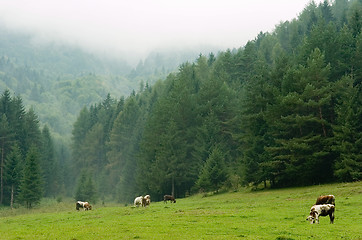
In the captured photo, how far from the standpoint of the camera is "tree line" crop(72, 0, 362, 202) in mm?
49969

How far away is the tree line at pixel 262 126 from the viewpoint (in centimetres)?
4997

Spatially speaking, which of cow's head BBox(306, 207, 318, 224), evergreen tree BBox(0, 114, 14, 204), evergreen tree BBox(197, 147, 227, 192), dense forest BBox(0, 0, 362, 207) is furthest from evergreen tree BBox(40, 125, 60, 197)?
cow's head BBox(306, 207, 318, 224)

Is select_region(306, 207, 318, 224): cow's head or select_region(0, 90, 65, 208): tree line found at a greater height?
select_region(0, 90, 65, 208): tree line

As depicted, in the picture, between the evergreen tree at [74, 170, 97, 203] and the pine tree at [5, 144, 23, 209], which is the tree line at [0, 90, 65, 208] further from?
the evergreen tree at [74, 170, 97, 203]

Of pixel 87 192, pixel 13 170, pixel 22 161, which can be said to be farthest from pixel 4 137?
pixel 87 192

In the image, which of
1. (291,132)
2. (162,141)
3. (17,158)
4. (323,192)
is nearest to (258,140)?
(291,132)

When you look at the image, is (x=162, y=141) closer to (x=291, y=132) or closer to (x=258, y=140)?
(x=258, y=140)

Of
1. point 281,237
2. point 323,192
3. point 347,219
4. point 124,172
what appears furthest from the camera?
point 124,172

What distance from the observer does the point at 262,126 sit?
59.5 m

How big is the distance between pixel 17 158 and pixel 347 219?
81542mm

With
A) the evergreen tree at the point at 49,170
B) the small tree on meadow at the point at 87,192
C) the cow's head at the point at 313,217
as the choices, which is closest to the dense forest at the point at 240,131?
the small tree on meadow at the point at 87,192

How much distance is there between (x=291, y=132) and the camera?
54969 millimetres

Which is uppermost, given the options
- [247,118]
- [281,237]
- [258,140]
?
[247,118]

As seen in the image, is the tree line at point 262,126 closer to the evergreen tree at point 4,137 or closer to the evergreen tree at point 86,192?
the evergreen tree at point 86,192
